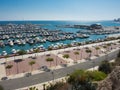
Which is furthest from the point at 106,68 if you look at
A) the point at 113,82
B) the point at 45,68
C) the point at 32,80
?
the point at 113,82

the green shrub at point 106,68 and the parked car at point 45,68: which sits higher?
the green shrub at point 106,68

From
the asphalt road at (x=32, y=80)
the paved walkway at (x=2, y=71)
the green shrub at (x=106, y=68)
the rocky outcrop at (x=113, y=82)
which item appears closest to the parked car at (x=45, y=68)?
the asphalt road at (x=32, y=80)

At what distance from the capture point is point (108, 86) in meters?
17.1

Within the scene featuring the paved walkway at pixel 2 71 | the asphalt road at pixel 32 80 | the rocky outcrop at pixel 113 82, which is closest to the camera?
the rocky outcrop at pixel 113 82

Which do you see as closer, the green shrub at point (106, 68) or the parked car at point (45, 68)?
the green shrub at point (106, 68)

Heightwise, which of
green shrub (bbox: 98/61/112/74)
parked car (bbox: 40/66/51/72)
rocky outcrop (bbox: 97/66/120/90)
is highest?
rocky outcrop (bbox: 97/66/120/90)

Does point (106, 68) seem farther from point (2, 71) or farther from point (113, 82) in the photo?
point (113, 82)

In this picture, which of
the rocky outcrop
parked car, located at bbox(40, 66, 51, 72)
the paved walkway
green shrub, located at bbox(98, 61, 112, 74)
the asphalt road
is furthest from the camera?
parked car, located at bbox(40, 66, 51, 72)

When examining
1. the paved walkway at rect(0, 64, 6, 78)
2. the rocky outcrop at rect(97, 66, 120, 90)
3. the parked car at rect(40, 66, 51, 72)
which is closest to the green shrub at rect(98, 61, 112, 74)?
the parked car at rect(40, 66, 51, 72)

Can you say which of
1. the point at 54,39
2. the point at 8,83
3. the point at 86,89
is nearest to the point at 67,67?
the point at 8,83

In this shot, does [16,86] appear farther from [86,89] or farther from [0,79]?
[86,89]

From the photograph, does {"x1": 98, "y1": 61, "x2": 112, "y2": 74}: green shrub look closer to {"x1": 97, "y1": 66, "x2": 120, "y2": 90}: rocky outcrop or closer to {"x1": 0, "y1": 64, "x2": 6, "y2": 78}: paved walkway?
{"x1": 0, "y1": 64, "x2": 6, "y2": 78}: paved walkway

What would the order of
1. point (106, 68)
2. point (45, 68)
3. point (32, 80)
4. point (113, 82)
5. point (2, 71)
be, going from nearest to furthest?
1. point (113, 82)
2. point (32, 80)
3. point (106, 68)
4. point (2, 71)
5. point (45, 68)

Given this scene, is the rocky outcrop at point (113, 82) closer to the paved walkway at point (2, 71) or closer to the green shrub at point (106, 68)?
the green shrub at point (106, 68)
